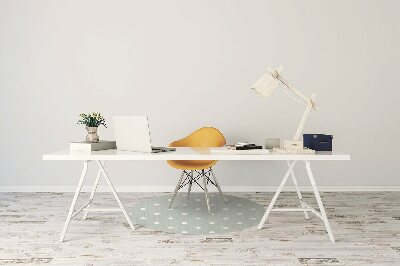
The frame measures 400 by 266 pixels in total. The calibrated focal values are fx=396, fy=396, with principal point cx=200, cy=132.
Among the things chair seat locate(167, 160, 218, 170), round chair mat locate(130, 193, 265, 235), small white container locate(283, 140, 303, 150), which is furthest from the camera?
chair seat locate(167, 160, 218, 170)

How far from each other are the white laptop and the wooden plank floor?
693 millimetres

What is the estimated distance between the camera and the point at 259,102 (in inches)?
190

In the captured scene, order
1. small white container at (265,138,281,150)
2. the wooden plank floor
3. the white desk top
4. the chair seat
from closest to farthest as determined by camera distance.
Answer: the wooden plank floor → the white desk top → small white container at (265,138,281,150) → the chair seat

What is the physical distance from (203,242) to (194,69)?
2455 mm

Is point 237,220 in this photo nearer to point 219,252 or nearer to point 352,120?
point 219,252

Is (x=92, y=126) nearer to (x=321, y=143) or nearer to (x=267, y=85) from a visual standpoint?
(x=267, y=85)

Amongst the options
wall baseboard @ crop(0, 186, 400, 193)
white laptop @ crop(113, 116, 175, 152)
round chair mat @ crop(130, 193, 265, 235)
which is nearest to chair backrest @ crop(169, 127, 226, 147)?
round chair mat @ crop(130, 193, 265, 235)

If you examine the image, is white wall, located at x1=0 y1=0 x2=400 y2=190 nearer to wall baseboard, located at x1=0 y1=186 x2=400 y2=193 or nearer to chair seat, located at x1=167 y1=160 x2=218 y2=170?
wall baseboard, located at x1=0 y1=186 x2=400 y2=193

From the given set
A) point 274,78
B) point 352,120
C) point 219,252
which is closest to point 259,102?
point 352,120

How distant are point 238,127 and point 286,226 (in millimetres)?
1747

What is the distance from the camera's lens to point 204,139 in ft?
14.1

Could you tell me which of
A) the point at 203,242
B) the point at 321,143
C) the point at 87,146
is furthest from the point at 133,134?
the point at 321,143

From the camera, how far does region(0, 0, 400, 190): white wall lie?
475 centimetres

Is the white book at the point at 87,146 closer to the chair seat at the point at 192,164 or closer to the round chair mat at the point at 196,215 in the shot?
the round chair mat at the point at 196,215
